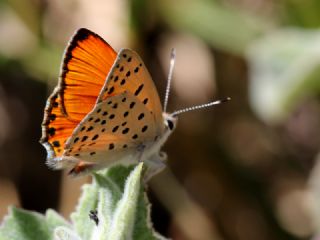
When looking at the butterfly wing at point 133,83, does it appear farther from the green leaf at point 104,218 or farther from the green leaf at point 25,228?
the green leaf at point 25,228

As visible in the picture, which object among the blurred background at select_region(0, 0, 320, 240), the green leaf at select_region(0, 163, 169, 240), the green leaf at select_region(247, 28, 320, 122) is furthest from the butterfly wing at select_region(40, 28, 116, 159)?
the blurred background at select_region(0, 0, 320, 240)

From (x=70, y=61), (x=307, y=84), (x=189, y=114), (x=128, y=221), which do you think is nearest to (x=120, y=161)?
(x=70, y=61)

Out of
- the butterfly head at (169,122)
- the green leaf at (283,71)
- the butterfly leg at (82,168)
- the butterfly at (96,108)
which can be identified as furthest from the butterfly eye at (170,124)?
the green leaf at (283,71)

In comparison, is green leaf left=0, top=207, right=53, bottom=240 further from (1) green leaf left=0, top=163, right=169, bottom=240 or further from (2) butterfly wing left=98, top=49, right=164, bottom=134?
(2) butterfly wing left=98, top=49, right=164, bottom=134

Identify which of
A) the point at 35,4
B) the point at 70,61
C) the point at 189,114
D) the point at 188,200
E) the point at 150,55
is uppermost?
the point at 70,61

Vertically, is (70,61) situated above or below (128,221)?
above

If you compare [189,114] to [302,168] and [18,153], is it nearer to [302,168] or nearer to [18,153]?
[302,168]

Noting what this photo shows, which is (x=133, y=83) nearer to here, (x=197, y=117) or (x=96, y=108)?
(x=96, y=108)

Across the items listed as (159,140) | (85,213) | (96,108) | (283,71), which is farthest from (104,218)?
(283,71)
